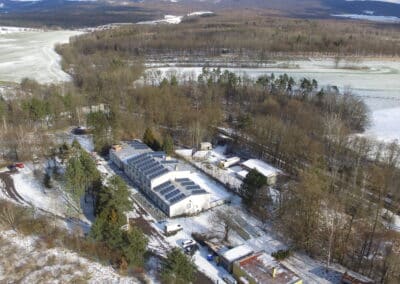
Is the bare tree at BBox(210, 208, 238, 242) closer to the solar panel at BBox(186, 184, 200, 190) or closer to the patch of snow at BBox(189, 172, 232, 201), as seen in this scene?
the patch of snow at BBox(189, 172, 232, 201)

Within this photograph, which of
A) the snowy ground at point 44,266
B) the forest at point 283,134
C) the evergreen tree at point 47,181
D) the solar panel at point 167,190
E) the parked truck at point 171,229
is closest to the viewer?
the snowy ground at point 44,266

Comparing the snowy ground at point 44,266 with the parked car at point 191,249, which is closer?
the snowy ground at point 44,266

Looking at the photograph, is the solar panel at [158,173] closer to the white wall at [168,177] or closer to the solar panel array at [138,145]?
the white wall at [168,177]

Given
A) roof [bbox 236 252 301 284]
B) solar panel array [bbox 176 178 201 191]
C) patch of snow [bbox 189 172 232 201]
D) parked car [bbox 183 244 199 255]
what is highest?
solar panel array [bbox 176 178 201 191]

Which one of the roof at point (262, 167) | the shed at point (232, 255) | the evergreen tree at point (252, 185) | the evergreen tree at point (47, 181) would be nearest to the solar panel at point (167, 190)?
the evergreen tree at point (252, 185)

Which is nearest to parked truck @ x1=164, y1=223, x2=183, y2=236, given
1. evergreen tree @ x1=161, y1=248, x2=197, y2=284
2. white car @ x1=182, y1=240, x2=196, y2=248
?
white car @ x1=182, y1=240, x2=196, y2=248

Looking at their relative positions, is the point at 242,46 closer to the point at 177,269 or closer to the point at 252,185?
the point at 252,185
